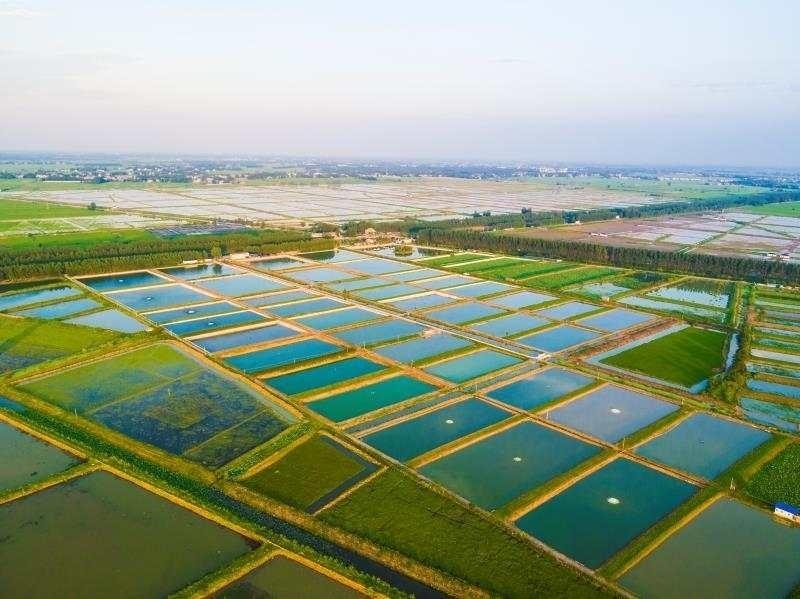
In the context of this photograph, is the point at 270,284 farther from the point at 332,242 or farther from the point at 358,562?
A: the point at 358,562

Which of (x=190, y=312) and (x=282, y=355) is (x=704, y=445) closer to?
(x=282, y=355)

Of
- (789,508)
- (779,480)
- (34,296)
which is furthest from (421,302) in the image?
(789,508)

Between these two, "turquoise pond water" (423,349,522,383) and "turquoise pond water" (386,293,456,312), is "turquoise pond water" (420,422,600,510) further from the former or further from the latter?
"turquoise pond water" (386,293,456,312)

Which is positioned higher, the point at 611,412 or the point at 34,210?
the point at 34,210

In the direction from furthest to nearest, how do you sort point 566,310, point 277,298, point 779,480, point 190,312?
point 277,298, point 566,310, point 190,312, point 779,480

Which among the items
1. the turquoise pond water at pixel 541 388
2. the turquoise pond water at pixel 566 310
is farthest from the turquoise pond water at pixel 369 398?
the turquoise pond water at pixel 566 310

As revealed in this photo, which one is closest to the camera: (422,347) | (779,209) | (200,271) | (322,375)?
(322,375)

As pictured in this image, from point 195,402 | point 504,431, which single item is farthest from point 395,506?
point 195,402
